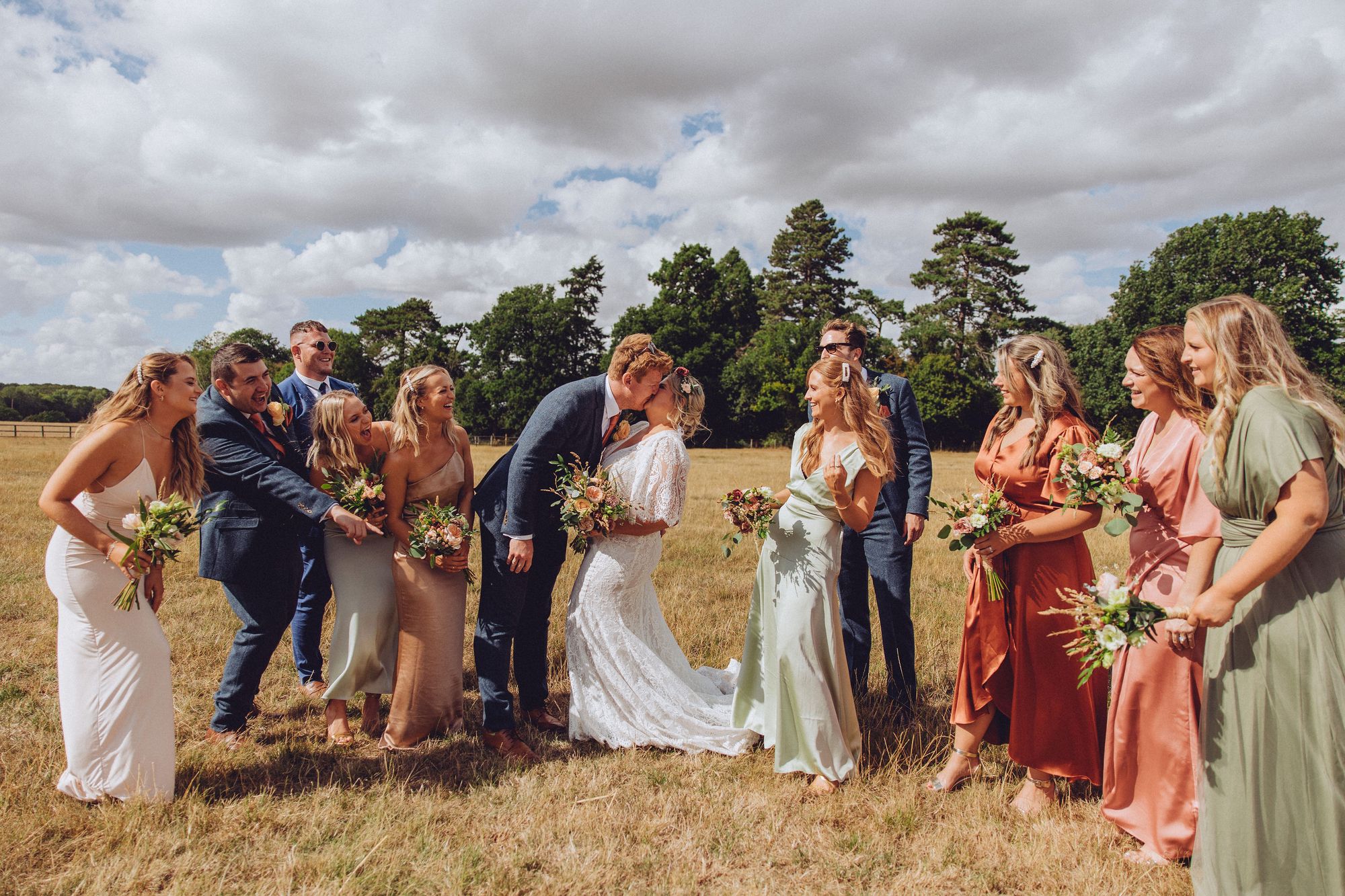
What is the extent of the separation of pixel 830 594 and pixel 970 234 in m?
56.3

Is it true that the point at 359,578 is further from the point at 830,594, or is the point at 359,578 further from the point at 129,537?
the point at 830,594

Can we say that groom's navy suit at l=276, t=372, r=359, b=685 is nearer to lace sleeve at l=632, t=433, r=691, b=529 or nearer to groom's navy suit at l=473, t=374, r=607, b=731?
groom's navy suit at l=473, t=374, r=607, b=731

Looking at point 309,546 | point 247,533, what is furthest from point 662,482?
point 309,546

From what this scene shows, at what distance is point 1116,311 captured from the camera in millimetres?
43312

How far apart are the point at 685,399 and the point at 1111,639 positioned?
2.83 m

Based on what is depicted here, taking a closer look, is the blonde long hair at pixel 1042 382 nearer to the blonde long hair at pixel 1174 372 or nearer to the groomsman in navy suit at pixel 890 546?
the blonde long hair at pixel 1174 372

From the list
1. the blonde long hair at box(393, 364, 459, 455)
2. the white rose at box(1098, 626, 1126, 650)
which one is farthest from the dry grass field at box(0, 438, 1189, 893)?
the blonde long hair at box(393, 364, 459, 455)

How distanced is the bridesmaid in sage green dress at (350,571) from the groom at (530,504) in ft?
2.30

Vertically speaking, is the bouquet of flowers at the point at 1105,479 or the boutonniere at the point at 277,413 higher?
the boutonniere at the point at 277,413

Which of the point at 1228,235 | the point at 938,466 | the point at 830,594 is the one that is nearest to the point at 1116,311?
the point at 1228,235

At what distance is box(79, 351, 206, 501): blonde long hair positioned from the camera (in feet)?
13.6

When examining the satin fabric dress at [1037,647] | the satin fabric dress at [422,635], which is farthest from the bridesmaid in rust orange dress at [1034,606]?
the satin fabric dress at [422,635]

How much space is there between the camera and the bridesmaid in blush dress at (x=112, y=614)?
4023 millimetres

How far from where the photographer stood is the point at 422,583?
5.11m
